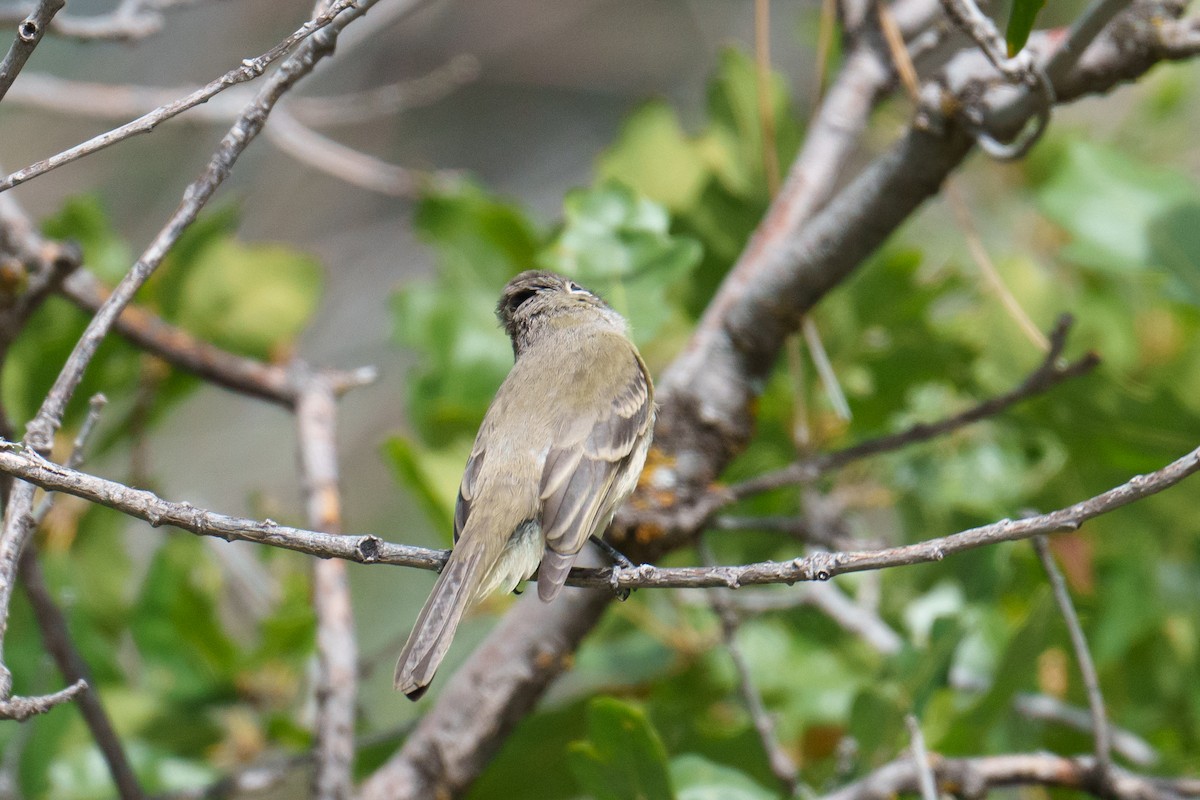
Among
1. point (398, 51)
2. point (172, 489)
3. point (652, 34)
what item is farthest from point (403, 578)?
→ point (652, 34)

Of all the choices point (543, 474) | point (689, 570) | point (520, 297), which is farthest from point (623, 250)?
point (689, 570)

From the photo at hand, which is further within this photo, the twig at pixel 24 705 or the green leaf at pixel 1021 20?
the green leaf at pixel 1021 20

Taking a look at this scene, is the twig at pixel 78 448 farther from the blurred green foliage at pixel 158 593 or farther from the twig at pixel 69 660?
the blurred green foliage at pixel 158 593

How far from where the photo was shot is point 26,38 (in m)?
1.44

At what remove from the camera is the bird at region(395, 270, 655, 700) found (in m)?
2.04

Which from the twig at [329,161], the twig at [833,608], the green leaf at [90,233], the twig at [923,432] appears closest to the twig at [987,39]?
the twig at [923,432]

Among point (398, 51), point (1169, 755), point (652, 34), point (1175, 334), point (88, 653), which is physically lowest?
point (1169, 755)

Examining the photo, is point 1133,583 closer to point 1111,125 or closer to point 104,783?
point 104,783

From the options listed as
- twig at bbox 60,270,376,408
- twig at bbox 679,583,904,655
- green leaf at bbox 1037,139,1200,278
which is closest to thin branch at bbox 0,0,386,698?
twig at bbox 60,270,376,408

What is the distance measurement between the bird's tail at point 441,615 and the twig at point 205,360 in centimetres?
98

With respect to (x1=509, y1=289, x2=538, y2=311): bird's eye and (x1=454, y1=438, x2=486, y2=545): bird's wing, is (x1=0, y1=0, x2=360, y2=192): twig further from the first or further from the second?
(x1=509, y1=289, x2=538, y2=311): bird's eye

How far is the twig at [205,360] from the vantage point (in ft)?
9.84

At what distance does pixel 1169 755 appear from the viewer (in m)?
2.72

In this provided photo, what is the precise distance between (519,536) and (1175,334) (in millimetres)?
1983
